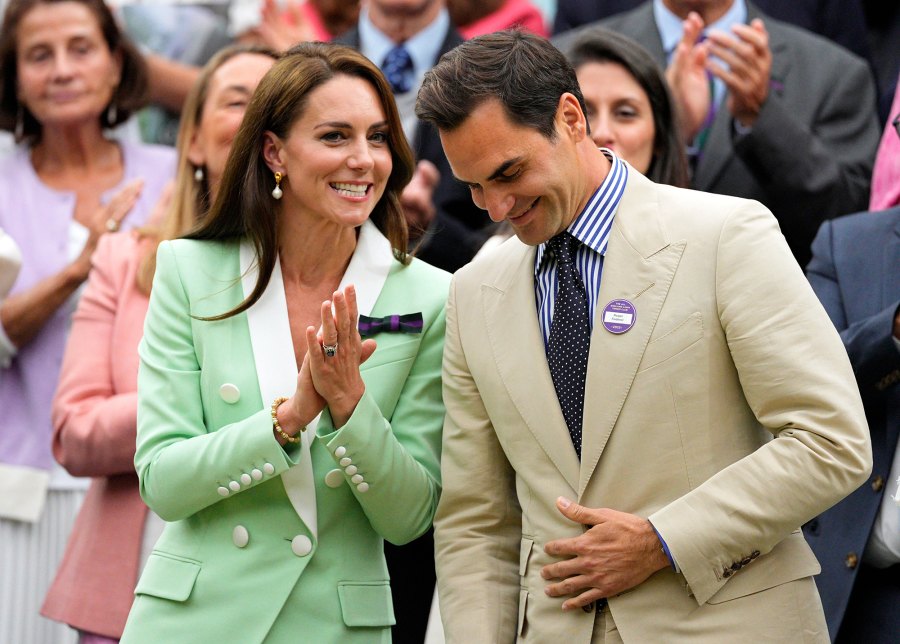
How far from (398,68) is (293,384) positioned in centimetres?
241

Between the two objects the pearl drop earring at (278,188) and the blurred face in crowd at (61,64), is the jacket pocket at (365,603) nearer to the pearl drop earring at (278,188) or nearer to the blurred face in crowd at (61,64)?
the pearl drop earring at (278,188)

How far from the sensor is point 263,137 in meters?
3.85

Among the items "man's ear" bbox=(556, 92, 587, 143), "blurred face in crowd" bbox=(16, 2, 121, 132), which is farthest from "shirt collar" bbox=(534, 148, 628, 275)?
"blurred face in crowd" bbox=(16, 2, 121, 132)

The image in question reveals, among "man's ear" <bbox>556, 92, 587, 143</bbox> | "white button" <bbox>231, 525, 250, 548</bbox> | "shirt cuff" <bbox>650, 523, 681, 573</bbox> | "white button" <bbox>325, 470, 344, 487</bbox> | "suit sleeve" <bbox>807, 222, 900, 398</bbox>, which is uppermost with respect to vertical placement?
"man's ear" <bbox>556, 92, 587, 143</bbox>

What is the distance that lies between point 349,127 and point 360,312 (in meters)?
0.50

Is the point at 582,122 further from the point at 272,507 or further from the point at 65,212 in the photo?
the point at 65,212

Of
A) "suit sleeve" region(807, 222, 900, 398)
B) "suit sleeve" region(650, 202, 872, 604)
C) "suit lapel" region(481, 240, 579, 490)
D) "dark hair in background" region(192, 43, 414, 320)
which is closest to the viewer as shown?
"suit sleeve" region(650, 202, 872, 604)

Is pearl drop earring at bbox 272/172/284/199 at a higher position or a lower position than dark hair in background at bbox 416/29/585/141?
lower

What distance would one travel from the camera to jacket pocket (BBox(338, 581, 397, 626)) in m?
3.50

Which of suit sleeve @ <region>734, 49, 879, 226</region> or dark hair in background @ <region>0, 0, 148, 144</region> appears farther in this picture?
dark hair in background @ <region>0, 0, 148, 144</region>

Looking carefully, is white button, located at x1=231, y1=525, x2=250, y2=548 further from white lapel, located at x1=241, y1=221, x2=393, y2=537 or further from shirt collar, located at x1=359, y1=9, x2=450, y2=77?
shirt collar, located at x1=359, y1=9, x2=450, y2=77

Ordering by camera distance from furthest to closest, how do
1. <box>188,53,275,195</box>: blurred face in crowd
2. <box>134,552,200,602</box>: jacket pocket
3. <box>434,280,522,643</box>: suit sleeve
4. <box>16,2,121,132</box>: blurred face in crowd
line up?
<box>16,2,121,132</box>: blurred face in crowd, <box>188,53,275,195</box>: blurred face in crowd, <box>134,552,200,602</box>: jacket pocket, <box>434,280,522,643</box>: suit sleeve

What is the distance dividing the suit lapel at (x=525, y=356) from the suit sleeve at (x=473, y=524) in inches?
5.6

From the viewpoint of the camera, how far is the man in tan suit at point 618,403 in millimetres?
2986
